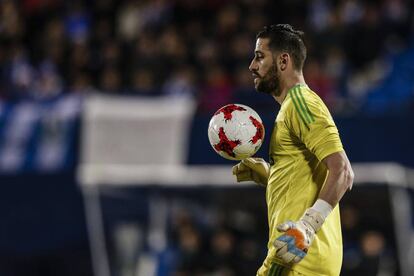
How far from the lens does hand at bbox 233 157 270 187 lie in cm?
620

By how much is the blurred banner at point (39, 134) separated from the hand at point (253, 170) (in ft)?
24.6

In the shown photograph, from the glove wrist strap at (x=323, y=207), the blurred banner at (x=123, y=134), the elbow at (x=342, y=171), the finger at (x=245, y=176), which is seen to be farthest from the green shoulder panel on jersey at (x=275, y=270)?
the blurred banner at (x=123, y=134)

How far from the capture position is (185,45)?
617 inches

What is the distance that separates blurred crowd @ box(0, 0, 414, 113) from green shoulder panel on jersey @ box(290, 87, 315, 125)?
7178mm

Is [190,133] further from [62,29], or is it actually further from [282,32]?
[282,32]

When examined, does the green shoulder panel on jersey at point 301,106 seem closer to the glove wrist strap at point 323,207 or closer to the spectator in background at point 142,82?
the glove wrist strap at point 323,207

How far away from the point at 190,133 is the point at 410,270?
3.42 metres

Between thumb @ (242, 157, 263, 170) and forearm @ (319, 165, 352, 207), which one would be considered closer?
forearm @ (319, 165, 352, 207)

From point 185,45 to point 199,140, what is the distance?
3.01m

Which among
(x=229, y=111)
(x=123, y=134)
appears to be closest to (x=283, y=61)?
(x=229, y=111)

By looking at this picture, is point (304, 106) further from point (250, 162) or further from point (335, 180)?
point (250, 162)

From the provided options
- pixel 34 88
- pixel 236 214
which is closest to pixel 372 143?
pixel 236 214

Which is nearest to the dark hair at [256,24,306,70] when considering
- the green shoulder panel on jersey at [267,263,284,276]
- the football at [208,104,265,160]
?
the football at [208,104,265,160]

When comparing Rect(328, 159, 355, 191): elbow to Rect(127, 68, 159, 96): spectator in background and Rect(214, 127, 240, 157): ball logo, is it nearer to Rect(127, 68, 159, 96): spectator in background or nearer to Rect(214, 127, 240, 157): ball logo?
Rect(214, 127, 240, 157): ball logo
